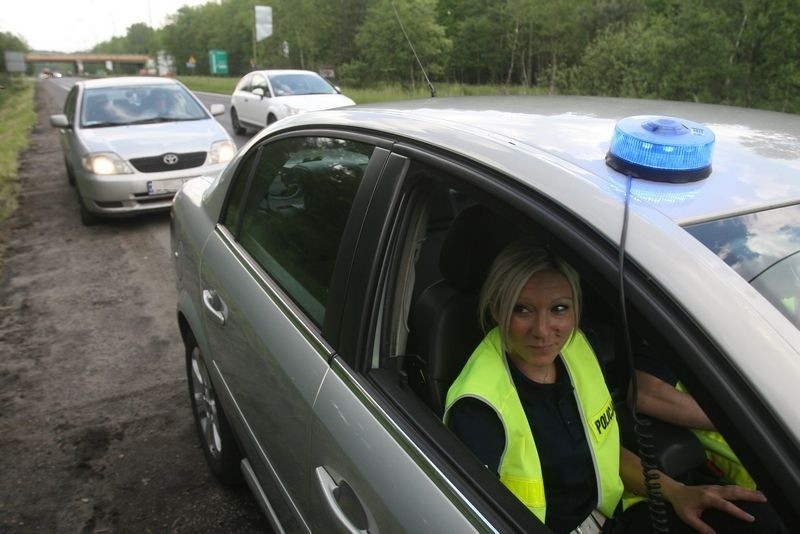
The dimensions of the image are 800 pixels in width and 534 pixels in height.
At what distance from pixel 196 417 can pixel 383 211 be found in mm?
1978

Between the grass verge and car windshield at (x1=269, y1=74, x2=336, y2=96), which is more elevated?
car windshield at (x1=269, y1=74, x2=336, y2=96)

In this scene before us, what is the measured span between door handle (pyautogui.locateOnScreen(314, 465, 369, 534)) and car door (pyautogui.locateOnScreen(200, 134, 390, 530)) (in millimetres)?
116

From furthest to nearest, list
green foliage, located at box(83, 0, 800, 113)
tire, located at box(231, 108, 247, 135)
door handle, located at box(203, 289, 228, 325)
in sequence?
tire, located at box(231, 108, 247, 135) < green foliage, located at box(83, 0, 800, 113) < door handle, located at box(203, 289, 228, 325)

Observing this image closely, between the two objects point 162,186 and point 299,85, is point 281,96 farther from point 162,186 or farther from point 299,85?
point 162,186

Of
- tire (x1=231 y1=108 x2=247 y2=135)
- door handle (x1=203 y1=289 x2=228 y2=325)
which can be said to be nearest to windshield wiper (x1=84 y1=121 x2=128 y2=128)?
door handle (x1=203 y1=289 x2=228 y2=325)

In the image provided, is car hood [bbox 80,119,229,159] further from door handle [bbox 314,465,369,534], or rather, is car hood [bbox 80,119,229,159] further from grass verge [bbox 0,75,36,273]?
door handle [bbox 314,465,369,534]

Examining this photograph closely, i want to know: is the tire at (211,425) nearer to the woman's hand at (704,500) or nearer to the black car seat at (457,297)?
the black car seat at (457,297)

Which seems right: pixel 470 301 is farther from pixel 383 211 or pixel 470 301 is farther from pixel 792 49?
pixel 792 49

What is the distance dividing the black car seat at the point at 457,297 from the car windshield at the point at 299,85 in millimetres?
12176

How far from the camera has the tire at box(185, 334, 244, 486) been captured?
8.32 feet

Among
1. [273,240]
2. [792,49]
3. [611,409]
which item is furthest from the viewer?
[792,49]

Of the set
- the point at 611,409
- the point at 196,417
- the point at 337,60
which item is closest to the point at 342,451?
the point at 611,409

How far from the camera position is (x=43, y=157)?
13328 millimetres

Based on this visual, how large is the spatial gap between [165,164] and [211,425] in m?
4.77
